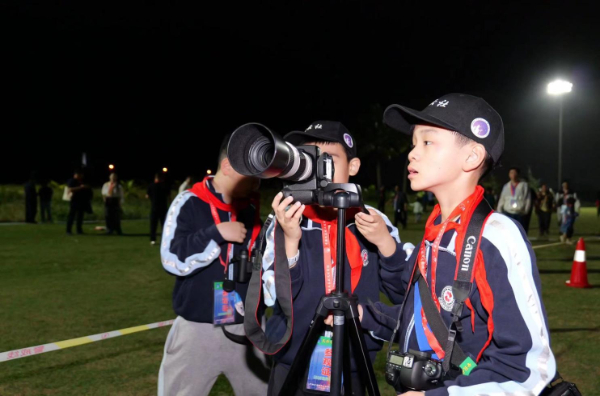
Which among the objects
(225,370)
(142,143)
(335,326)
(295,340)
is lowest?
(225,370)

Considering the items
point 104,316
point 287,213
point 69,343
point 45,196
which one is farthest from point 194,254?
point 45,196


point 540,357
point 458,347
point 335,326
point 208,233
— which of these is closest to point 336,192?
point 335,326

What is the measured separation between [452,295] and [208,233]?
1559 millimetres

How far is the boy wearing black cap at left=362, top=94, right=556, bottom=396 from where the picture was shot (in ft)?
5.04

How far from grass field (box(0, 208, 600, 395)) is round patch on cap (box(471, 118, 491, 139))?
293 centimetres

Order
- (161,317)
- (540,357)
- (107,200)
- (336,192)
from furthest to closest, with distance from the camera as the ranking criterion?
(107,200) < (161,317) < (336,192) < (540,357)

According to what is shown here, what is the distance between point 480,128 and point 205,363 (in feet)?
6.29

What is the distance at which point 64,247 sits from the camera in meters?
12.9

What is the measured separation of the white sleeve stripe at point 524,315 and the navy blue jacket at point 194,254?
164 cm

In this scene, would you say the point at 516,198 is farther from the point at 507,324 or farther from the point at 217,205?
the point at 507,324

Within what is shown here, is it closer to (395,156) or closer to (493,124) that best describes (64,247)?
(493,124)

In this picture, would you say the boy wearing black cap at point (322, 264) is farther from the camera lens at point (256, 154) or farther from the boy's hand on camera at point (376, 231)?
the camera lens at point (256, 154)

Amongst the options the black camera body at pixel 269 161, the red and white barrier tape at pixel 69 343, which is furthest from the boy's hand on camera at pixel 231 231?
the red and white barrier tape at pixel 69 343

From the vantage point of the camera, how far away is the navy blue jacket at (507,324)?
4.98 ft
